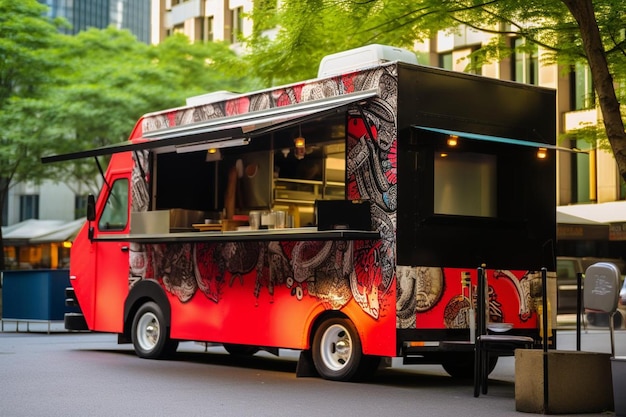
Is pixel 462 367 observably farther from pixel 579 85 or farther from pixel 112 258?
pixel 579 85

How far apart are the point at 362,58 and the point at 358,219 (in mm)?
2109

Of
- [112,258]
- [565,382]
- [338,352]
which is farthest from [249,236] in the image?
[565,382]

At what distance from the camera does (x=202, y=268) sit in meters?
15.9

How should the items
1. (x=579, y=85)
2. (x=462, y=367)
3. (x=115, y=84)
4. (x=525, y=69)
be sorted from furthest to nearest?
(x=115, y=84) < (x=525, y=69) < (x=579, y=85) < (x=462, y=367)

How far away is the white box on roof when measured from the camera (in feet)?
45.1

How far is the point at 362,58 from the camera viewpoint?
547 inches

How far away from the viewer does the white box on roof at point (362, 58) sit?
13.7 meters

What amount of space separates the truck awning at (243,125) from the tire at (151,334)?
242 centimetres

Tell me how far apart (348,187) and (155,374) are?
3452 mm

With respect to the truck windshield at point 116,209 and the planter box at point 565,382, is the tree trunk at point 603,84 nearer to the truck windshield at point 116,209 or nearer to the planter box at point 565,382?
the planter box at point 565,382

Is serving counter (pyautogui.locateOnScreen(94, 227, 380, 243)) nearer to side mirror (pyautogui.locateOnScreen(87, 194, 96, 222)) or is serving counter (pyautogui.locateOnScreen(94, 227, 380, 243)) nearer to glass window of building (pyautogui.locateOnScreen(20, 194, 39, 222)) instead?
side mirror (pyautogui.locateOnScreen(87, 194, 96, 222))

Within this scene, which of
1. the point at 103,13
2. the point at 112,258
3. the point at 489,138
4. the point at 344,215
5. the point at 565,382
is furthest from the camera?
the point at 103,13

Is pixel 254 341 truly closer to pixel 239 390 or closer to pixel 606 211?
pixel 239 390

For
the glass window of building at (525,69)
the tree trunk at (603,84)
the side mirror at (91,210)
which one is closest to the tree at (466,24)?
the tree trunk at (603,84)
